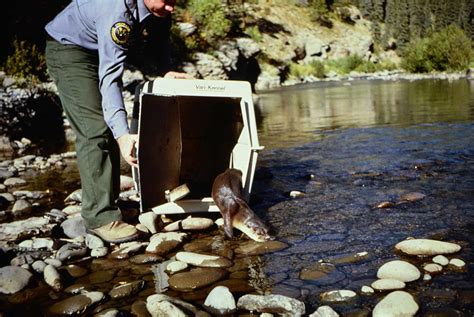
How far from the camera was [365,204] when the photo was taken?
3111 mm

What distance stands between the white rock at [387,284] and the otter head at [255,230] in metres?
0.85

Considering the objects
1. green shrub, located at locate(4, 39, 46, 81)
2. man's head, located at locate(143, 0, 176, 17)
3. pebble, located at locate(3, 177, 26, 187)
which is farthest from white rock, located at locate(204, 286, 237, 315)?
green shrub, located at locate(4, 39, 46, 81)

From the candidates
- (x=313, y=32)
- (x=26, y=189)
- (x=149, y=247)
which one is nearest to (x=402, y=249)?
(x=149, y=247)

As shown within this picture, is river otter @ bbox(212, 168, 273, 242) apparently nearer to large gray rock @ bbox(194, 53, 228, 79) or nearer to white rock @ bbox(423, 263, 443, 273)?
white rock @ bbox(423, 263, 443, 273)

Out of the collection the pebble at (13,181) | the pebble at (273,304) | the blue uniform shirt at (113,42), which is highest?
the blue uniform shirt at (113,42)

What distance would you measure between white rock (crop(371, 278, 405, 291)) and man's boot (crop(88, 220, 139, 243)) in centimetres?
157

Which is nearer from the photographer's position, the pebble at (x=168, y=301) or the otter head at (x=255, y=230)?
the pebble at (x=168, y=301)

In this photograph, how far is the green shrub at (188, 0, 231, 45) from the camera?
14.2 metres

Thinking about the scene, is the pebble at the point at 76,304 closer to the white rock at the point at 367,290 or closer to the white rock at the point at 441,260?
the white rock at the point at 367,290

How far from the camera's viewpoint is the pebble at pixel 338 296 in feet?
5.84

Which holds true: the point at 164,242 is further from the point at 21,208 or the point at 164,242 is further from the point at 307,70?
the point at 307,70

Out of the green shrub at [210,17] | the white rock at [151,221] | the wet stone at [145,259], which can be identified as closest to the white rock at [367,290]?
the wet stone at [145,259]

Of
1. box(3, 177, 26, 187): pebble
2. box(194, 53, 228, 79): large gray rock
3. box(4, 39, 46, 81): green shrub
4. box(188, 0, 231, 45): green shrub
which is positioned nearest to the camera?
box(3, 177, 26, 187): pebble

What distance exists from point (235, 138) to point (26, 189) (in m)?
2.49
